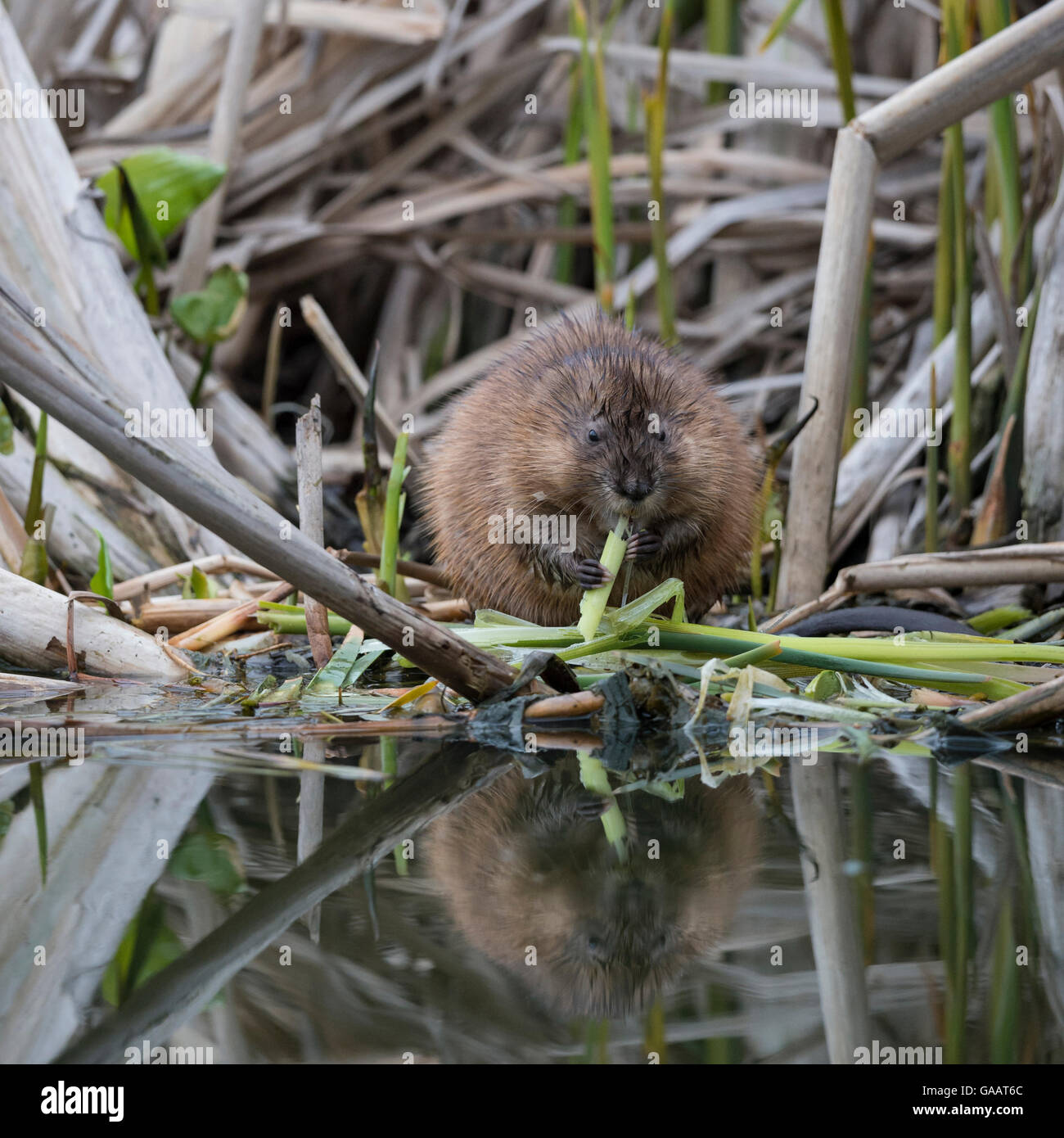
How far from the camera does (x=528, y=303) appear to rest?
5.64 m

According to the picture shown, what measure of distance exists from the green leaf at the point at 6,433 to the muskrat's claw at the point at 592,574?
174 cm

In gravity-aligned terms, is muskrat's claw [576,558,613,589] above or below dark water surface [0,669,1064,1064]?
above

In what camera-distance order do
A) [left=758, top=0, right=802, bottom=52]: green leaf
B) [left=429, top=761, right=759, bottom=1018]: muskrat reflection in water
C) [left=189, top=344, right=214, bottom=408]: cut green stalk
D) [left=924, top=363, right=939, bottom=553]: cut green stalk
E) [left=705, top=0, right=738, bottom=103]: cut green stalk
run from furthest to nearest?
[left=705, top=0, right=738, bottom=103]: cut green stalk → [left=189, top=344, right=214, bottom=408]: cut green stalk → [left=924, top=363, right=939, bottom=553]: cut green stalk → [left=758, top=0, right=802, bottom=52]: green leaf → [left=429, top=761, right=759, bottom=1018]: muskrat reflection in water

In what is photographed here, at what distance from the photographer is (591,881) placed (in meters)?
1.55

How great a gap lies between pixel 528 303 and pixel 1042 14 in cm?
284

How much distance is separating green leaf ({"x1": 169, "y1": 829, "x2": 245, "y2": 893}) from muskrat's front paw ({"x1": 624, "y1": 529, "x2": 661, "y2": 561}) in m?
1.52

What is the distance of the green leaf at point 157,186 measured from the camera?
411cm

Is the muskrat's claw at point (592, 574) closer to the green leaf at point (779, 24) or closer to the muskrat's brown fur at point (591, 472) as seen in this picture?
the muskrat's brown fur at point (591, 472)

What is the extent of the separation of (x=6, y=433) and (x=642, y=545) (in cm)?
187

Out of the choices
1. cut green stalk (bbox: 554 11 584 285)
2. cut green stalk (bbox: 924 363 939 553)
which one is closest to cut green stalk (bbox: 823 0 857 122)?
cut green stalk (bbox: 924 363 939 553)

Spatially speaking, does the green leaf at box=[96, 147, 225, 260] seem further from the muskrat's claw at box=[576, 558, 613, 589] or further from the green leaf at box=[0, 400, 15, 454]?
the muskrat's claw at box=[576, 558, 613, 589]

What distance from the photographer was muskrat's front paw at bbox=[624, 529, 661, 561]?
119 inches
